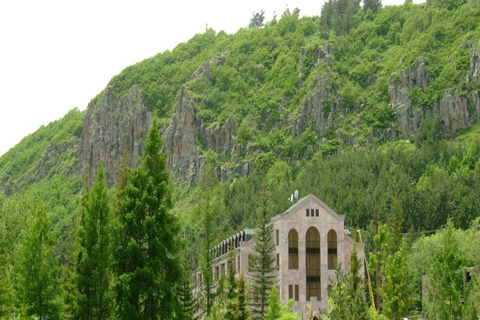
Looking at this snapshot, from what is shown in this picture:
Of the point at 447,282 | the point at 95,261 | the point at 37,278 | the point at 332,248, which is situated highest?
the point at 332,248

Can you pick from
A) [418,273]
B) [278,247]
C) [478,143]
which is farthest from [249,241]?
[478,143]

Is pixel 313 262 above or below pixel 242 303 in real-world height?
above

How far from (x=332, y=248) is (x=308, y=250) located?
331 cm

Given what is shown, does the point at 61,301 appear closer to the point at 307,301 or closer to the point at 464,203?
the point at 307,301

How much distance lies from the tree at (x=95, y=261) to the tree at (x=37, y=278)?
2826 mm

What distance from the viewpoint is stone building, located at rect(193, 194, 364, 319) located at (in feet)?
341

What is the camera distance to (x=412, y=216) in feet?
498

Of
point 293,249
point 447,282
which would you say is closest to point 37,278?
point 447,282

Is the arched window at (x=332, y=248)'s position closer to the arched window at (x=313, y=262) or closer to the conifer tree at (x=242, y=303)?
the arched window at (x=313, y=262)

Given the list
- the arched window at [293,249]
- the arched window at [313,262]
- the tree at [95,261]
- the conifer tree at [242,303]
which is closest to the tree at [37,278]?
the tree at [95,261]

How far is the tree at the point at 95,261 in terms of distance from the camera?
169 feet

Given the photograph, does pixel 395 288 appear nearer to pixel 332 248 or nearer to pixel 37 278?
pixel 37 278

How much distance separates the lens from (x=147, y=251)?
51062mm

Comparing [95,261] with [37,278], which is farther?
[37,278]
